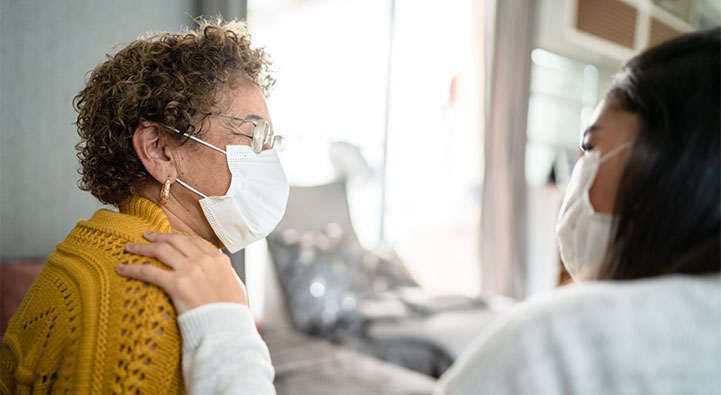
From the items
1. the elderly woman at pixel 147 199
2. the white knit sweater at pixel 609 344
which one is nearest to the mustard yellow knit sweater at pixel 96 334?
the elderly woman at pixel 147 199

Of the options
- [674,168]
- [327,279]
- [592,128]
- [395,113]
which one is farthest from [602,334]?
[395,113]

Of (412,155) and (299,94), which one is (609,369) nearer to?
(299,94)

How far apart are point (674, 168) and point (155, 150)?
2.83 ft

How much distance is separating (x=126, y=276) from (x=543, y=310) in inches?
24.6

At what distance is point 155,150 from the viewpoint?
3.10 ft

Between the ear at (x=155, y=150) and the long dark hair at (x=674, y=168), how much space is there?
789mm

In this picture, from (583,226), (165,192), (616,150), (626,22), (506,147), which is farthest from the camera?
(626,22)

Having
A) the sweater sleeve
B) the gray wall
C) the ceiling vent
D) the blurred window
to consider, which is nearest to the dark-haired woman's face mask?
the sweater sleeve

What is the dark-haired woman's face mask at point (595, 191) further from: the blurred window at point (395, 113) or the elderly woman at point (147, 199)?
the blurred window at point (395, 113)

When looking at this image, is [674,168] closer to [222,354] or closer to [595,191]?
[595,191]

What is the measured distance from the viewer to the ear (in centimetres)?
A: 92

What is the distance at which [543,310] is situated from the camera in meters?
0.59

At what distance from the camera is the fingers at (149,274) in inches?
30.0

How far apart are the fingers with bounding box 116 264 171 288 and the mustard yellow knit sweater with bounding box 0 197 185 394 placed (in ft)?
0.05
